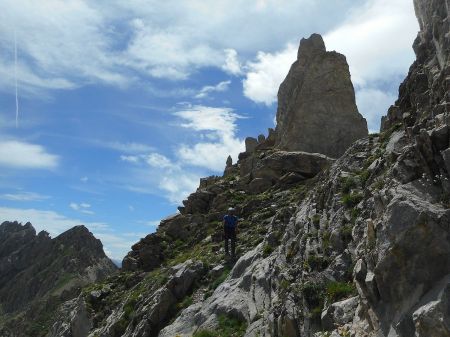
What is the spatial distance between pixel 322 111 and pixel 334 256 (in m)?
41.9

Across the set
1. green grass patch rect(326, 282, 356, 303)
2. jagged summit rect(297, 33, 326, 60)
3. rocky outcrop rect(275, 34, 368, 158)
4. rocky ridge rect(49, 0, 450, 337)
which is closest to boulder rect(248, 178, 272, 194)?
rocky ridge rect(49, 0, 450, 337)

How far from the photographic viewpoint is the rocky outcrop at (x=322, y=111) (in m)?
58.9

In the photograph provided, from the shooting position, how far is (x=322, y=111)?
197 feet

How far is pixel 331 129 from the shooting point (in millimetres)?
59219

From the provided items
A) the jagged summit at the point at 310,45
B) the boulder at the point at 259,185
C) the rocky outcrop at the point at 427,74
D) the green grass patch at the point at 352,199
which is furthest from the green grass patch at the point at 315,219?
the jagged summit at the point at 310,45

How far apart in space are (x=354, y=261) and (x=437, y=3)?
1697cm

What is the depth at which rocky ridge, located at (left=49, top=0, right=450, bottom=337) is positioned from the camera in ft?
46.6

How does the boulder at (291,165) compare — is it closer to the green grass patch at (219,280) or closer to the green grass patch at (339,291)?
the green grass patch at (219,280)

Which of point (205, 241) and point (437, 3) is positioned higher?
point (437, 3)

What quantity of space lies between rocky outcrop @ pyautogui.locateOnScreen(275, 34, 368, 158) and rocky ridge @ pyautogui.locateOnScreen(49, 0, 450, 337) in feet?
38.0

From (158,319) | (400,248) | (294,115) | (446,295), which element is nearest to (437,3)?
(400,248)

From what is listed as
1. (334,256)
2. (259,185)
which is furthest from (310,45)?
(334,256)

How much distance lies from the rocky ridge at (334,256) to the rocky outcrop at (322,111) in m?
11.6

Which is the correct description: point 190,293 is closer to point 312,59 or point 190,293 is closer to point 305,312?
point 305,312
